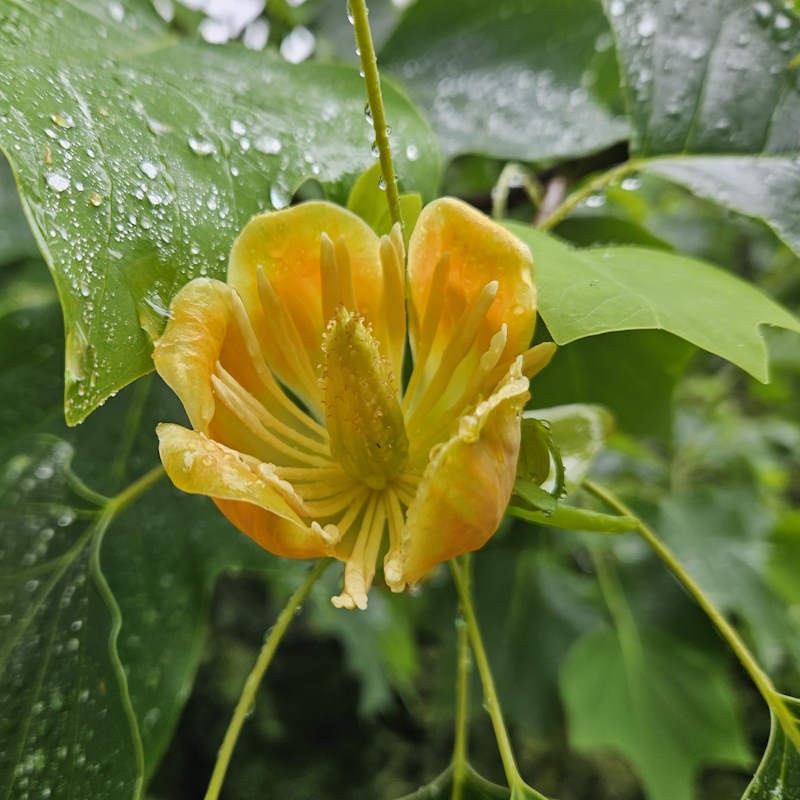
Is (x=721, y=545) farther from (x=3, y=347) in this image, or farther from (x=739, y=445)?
(x=3, y=347)

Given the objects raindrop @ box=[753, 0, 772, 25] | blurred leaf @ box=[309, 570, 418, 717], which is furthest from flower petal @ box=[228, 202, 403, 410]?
blurred leaf @ box=[309, 570, 418, 717]

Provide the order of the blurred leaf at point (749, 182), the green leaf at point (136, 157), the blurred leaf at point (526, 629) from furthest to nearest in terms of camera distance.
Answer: the blurred leaf at point (526, 629) < the blurred leaf at point (749, 182) < the green leaf at point (136, 157)

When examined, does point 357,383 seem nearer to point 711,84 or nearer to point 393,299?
point 393,299

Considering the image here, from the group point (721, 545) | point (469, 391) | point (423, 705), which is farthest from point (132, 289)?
point (423, 705)

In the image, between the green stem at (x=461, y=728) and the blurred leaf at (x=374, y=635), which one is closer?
the green stem at (x=461, y=728)

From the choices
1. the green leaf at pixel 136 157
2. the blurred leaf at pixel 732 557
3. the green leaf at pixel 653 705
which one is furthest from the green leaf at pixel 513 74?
the green leaf at pixel 653 705

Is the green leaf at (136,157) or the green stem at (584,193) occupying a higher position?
the green leaf at (136,157)

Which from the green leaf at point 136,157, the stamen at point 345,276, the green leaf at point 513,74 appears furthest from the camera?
the green leaf at point 513,74

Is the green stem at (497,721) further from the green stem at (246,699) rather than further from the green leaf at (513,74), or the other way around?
the green leaf at (513,74)
